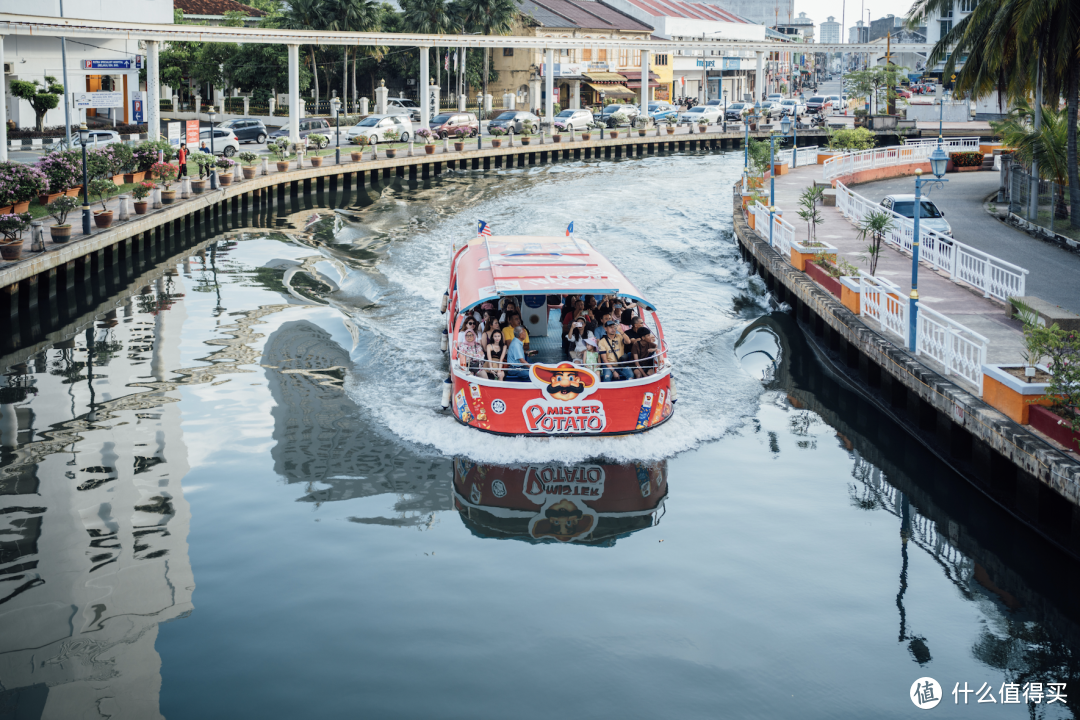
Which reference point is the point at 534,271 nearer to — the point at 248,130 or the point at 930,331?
the point at 930,331

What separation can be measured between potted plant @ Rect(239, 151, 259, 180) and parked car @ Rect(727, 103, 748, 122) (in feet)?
167

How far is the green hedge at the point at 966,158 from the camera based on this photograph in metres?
53.8

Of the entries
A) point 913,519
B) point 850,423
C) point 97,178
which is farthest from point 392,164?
point 913,519

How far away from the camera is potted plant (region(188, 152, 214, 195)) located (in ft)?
143

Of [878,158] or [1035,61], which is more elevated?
[1035,61]

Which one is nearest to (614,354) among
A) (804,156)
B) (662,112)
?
(804,156)

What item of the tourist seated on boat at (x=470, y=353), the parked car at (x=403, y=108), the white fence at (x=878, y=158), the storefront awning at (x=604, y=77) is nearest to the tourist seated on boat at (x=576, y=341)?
the tourist seated on boat at (x=470, y=353)

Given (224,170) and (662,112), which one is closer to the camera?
(224,170)

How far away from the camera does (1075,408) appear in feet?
46.7

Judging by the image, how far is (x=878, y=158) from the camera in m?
50.7

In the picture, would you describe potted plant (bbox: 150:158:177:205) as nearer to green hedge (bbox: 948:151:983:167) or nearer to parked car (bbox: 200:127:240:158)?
parked car (bbox: 200:127:240:158)

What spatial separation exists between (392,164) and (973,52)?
101 feet

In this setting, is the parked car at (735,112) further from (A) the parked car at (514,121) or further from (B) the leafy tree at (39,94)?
(B) the leafy tree at (39,94)

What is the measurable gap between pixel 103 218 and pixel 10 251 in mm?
6533
